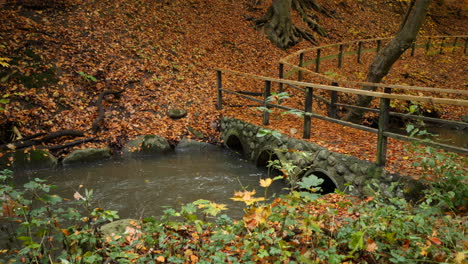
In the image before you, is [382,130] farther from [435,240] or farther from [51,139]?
[51,139]

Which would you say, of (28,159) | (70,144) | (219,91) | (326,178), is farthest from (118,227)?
(219,91)

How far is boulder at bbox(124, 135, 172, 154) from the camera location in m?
8.11

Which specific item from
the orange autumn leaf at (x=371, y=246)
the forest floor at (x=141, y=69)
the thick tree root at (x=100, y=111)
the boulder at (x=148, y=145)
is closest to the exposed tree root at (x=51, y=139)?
the thick tree root at (x=100, y=111)

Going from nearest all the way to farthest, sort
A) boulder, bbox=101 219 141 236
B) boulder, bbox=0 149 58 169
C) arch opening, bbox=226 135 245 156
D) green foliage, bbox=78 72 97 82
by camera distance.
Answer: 1. boulder, bbox=101 219 141 236
2. boulder, bbox=0 149 58 169
3. arch opening, bbox=226 135 245 156
4. green foliage, bbox=78 72 97 82

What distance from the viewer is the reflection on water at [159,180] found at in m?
5.74

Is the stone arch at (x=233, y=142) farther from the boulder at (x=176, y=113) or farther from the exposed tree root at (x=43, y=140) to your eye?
the exposed tree root at (x=43, y=140)

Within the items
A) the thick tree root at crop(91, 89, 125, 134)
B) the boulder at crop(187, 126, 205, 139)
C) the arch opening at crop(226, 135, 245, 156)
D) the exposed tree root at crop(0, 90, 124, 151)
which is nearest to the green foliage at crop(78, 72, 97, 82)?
the thick tree root at crop(91, 89, 125, 134)

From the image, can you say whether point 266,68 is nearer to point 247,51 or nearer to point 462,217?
point 247,51

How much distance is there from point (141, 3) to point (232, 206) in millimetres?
11591

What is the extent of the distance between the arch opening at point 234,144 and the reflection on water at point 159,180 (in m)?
0.51

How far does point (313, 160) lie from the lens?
5.85m

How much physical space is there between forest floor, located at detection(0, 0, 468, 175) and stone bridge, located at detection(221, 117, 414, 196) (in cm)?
22

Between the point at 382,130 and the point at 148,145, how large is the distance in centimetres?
586

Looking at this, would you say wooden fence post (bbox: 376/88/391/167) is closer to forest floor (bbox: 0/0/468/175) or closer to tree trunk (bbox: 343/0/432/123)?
forest floor (bbox: 0/0/468/175)
